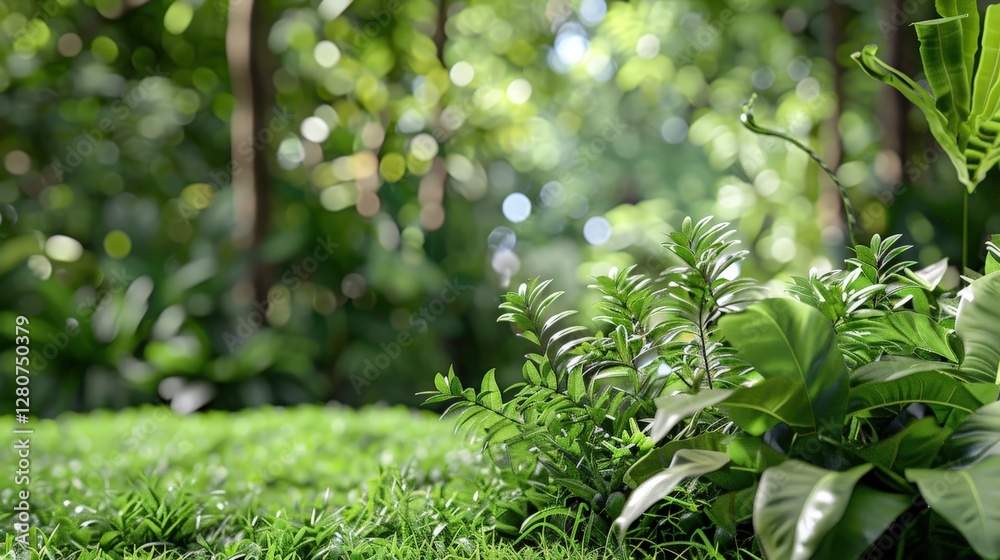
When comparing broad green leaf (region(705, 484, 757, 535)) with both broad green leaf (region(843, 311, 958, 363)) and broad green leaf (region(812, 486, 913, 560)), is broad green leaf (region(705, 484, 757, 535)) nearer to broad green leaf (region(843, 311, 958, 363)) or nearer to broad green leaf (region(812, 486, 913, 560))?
broad green leaf (region(812, 486, 913, 560))

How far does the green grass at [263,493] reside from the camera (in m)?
1.31

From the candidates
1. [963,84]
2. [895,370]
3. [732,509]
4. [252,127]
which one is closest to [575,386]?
[732,509]

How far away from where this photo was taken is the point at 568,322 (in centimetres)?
597

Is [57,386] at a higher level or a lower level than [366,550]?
lower

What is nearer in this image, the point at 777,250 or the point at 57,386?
the point at 57,386

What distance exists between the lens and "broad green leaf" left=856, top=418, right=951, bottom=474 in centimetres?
103

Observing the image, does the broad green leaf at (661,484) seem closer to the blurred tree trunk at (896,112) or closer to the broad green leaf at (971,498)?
the broad green leaf at (971,498)

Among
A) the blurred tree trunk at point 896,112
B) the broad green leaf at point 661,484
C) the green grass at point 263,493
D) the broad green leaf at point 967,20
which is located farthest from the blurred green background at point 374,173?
the broad green leaf at point 661,484

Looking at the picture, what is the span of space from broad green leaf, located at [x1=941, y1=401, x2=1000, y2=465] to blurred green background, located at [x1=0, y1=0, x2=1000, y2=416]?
3.75m

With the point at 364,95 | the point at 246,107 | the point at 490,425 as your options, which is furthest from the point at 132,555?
the point at 364,95

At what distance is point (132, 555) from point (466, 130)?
549 cm

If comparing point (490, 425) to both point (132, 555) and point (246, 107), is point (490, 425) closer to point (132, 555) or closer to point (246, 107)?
point (132, 555)

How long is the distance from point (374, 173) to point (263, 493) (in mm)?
4332

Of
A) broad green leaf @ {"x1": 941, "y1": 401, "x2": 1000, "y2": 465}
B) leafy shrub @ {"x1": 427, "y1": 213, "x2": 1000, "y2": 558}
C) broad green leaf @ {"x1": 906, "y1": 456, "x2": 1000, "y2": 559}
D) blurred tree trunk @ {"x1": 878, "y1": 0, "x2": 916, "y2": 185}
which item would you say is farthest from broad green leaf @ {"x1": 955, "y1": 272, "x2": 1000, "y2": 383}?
blurred tree trunk @ {"x1": 878, "y1": 0, "x2": 916, "y2": 185}
